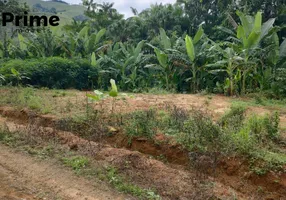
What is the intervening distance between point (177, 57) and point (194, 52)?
2.14 feet

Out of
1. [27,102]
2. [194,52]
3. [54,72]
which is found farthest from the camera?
[54,72]

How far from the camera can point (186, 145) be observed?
183 inches

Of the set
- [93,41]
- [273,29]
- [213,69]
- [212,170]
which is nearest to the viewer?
[212,170]

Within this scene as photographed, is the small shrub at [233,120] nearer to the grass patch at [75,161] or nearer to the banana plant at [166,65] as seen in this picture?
the grass patch at [75,161]

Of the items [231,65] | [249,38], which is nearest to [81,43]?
[231,65]

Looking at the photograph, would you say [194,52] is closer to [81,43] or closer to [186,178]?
[81,43]

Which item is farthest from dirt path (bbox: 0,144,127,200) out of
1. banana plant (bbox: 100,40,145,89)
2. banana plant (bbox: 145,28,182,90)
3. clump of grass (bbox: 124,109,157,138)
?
banana plant (bbox: 100,40,145,89)

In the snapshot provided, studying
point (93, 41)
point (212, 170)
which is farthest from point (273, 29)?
point (93, 41)

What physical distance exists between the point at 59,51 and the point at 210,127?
10.9 m

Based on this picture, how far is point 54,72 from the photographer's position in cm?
1173

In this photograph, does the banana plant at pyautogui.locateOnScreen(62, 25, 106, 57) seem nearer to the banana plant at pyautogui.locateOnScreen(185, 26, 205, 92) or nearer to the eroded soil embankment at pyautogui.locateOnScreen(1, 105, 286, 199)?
the banana plant at pyautogui.locateOnScreen(185, 26, 205, 92)

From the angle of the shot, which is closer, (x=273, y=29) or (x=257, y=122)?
(x=257, y=122)

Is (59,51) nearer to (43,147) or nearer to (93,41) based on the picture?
(93,41)

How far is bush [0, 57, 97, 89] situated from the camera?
36.4 ft
